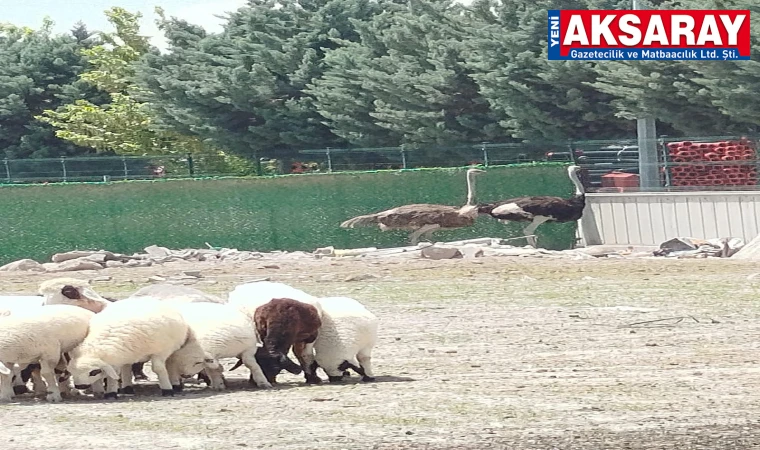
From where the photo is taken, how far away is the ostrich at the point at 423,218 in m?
30.4

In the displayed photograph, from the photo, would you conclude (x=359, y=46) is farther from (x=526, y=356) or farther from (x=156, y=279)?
(x=526, y=356)

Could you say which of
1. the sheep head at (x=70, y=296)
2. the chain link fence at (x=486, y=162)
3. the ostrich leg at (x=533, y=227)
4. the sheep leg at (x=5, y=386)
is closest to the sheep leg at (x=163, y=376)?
the sheep leg at (x=5, y=386)

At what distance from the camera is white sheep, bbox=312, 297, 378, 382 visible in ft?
40.3

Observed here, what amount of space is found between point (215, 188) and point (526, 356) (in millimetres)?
18971

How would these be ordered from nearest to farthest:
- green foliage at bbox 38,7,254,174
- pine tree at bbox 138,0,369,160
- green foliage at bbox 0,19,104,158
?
pine tree at bbox 138,0,369,160, green foliage at bbox 38,7,254,174, green foliage at bbox 0,19,104,158

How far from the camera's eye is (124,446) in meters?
9.30

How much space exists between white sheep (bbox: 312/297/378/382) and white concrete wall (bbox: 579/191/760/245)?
18.2 metres

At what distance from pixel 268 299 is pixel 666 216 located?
760 inches

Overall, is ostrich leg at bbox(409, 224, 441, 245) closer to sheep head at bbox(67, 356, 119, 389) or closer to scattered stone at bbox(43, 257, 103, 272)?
scattered stone at bbox(43, 257, 103, 272)

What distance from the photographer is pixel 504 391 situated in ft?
37.8

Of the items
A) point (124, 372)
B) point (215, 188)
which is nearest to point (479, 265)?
point (215, 188)

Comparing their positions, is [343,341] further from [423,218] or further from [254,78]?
[254,78]

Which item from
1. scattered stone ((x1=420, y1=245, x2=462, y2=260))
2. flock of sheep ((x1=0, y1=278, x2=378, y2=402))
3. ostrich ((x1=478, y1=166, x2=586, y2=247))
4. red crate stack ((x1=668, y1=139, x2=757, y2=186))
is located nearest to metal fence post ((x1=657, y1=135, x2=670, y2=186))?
red crate stack ((x1=668, y1=139, x2=757, y2=186))

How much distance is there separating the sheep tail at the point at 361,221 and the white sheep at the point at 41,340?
19557 millimetres
